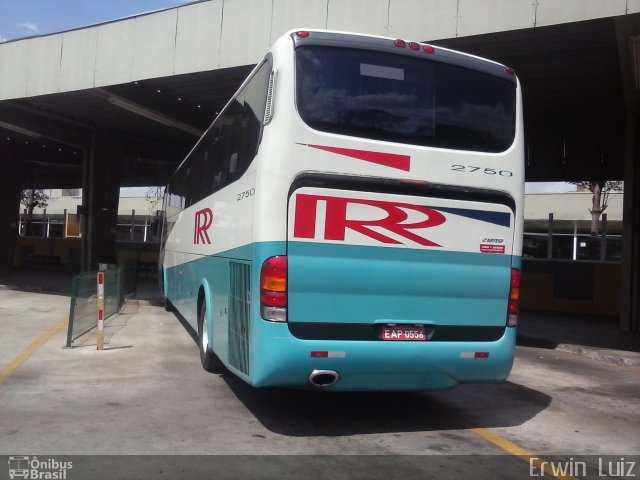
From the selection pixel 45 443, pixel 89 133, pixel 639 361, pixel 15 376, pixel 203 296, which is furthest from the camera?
pixel 89 133

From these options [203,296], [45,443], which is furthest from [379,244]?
[203,296]

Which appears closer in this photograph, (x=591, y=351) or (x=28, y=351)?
(x=28, y=351)

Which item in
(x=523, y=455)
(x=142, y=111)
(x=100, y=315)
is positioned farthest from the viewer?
(x=142, y=111)

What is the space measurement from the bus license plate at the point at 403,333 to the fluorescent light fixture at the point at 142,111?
1463 centimetres

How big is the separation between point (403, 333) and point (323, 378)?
91 centimetres

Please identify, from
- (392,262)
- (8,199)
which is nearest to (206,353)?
(392,262)

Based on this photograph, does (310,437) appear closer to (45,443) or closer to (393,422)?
(393,422)

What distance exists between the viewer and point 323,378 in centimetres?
627

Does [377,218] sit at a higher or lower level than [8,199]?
→ lower

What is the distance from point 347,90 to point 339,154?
0.68 metres

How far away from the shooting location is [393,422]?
710 centimetres

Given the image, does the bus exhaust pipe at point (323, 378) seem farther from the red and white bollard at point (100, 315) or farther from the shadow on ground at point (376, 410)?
the red and white bollard at point (100, 315)

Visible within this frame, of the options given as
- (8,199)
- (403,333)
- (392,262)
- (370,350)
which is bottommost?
(370,350)

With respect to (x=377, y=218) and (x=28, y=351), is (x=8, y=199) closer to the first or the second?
(x=28, y=351)
